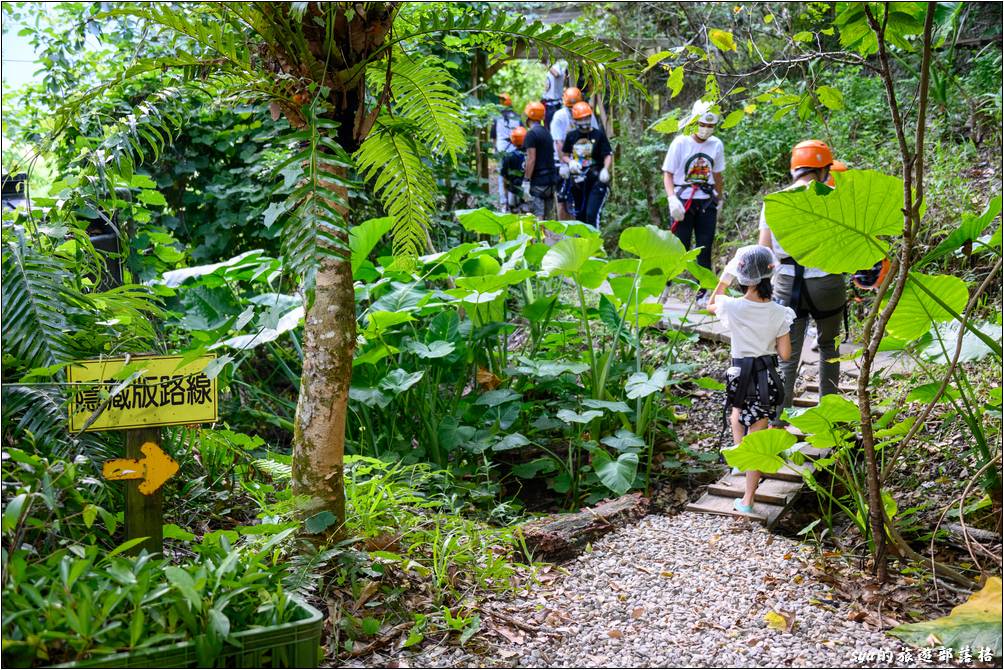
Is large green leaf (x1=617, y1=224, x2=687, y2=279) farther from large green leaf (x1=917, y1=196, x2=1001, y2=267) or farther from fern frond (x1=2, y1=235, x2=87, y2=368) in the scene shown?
fern frond (x1=2, y1=235, x2=87, y2=368)

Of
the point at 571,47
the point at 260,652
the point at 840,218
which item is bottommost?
the point at 260,652

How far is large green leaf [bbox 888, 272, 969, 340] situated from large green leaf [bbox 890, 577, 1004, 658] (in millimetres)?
937

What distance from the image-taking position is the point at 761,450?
3064 millimetres

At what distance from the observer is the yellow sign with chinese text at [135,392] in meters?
2.13

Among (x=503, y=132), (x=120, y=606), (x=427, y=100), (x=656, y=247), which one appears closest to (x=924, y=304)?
(x=656, y=247)

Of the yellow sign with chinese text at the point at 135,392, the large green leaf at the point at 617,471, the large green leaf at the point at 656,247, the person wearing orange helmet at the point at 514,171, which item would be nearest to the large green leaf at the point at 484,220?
the large green leaf at the point at 656,247

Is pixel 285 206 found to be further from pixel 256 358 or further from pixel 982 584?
pixel 256 358

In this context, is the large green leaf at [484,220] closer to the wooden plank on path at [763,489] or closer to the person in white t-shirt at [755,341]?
the person in white t-shirt at [755,341]

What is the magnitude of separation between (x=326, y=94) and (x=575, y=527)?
2.01 metres

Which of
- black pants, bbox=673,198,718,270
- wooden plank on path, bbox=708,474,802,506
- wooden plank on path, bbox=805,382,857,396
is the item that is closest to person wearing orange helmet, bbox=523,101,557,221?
black pants, bbox=673,198,718,270

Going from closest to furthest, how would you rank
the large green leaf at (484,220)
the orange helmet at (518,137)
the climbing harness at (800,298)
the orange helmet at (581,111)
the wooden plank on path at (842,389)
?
1. the climbing harness at (800,298)
2. the wooden plank on path at (842,389)
3. the large green leaf at (484,220)
4. the orange helmet at (581,111)
5. the orange helmet at (518,137)

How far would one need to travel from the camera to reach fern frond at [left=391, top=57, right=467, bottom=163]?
2.73m

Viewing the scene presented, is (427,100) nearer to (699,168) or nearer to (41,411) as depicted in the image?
(41,411)

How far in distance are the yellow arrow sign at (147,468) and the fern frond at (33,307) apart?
345mm
